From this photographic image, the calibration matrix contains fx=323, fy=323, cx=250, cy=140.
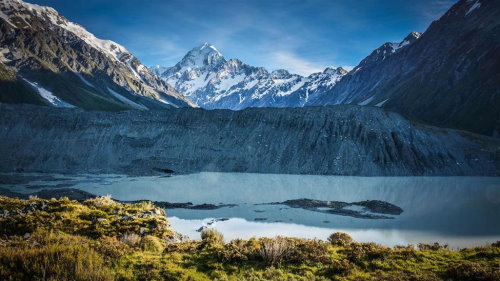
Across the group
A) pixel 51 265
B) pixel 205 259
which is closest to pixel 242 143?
pixel 205 259

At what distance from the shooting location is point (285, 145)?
241 feet

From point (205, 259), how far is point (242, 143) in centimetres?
6408

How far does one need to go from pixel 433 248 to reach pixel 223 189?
110 ft

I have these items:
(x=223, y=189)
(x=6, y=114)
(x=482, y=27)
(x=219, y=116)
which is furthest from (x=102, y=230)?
(x=482, y=27)

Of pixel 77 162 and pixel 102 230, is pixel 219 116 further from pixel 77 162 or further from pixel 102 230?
pixel 102 230

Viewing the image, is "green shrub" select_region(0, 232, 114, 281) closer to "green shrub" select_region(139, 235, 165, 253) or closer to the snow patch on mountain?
"green shrub" select_region(139, 235, 165, 253)

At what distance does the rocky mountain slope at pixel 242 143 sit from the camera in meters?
67.2

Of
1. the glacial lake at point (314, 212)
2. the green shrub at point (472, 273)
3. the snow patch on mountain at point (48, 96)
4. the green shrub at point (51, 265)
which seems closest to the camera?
the green shrub at point (51, 265)

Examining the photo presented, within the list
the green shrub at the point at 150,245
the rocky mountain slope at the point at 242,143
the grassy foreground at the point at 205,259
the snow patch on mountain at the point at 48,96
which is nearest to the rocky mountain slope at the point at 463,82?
the rocky mountain slope at the point at 242,143

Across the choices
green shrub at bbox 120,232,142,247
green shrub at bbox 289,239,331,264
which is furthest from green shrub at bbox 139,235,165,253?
green shrub at bbox 289,239,331,264

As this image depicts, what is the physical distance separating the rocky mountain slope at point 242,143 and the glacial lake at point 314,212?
1629 centimetres

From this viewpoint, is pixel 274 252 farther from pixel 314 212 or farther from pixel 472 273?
pixel 314 212

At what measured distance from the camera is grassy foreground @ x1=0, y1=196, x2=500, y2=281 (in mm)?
8656

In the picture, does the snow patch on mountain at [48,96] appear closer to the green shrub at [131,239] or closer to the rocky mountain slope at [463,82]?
the rocky mountain slope at [463,82]
